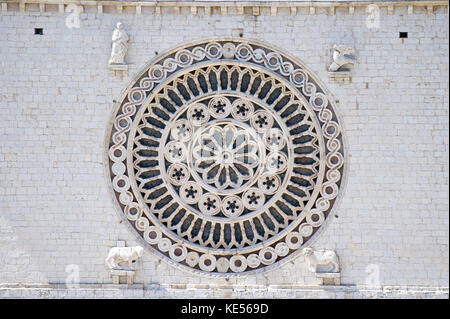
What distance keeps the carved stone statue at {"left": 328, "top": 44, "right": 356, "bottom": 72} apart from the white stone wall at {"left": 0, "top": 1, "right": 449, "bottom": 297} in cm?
17

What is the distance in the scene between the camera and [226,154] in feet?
62.5

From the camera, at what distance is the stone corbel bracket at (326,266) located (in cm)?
1859

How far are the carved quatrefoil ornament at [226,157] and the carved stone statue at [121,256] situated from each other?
1.01 ft

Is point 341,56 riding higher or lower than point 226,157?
higher

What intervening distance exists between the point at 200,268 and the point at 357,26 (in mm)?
4088

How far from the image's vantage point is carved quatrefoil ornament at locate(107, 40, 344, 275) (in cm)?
1889

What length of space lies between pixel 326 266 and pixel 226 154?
211 cm

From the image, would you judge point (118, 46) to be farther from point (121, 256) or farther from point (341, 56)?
point (341, 56)

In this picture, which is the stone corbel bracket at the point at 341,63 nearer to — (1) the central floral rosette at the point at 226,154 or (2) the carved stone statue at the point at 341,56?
(2) the carved stone statue at the point at 341,56

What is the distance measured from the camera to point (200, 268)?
61.8 feet

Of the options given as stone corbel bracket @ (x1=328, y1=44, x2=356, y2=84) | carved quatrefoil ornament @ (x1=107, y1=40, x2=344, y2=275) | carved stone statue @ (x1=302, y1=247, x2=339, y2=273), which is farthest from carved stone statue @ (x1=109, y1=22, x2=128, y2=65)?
carved stone statue @ (x1=302, y1=247, x2=339, y2=273)

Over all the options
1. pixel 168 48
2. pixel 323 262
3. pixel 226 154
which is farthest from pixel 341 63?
pixel 323 262

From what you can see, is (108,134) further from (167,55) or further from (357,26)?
(357,26)

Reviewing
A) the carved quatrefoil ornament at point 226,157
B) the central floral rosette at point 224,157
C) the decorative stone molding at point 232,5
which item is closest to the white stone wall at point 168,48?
the decorative stone molding at point 232,5
